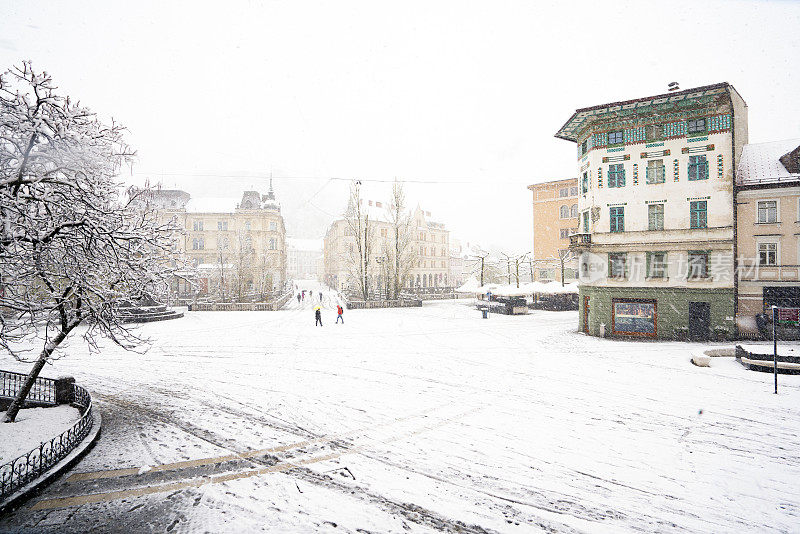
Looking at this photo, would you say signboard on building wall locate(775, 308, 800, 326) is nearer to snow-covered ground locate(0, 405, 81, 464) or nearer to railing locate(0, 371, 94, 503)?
railing locate(0, 371, 94, 503)

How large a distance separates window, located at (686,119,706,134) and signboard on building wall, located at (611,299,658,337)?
10320 millimetres

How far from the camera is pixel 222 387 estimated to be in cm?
1301

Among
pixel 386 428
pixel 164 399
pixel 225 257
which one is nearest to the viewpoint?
pixel 386 428

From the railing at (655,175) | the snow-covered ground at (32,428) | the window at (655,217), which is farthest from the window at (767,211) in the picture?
the snow-covered ground at (32,428)

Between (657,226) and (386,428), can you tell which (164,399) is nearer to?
(386,428)

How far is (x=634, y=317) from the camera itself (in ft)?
77.3

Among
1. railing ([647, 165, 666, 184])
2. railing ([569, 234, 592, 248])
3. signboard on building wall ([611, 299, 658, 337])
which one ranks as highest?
railing ([647, 165, 666, 184])

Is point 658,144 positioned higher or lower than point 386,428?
higher

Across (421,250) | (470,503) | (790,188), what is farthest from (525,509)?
(421,250)

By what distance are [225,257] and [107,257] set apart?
52.0 meters

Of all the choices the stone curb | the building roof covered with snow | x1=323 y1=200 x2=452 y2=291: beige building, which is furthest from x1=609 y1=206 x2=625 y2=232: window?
x1=323 y1=200 x2=452 y2=291: beige building

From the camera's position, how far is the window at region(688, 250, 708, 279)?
22.2 meters

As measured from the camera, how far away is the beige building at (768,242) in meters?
22.3

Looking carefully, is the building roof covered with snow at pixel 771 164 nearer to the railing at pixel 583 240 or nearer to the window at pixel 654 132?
the window at pixel 654 132
